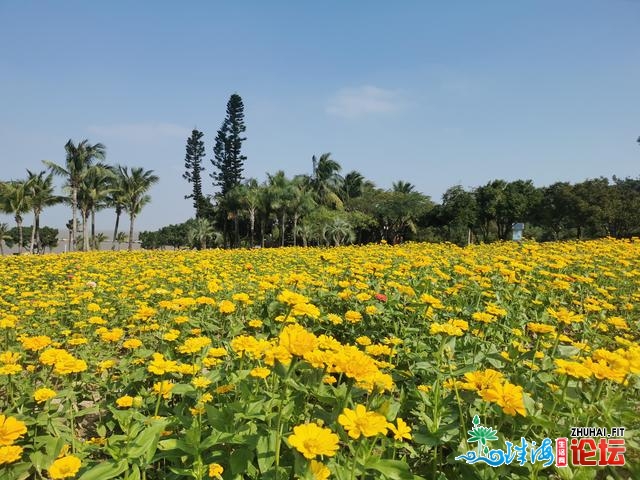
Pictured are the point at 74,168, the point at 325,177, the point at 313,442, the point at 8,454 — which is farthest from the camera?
the point at 325,177

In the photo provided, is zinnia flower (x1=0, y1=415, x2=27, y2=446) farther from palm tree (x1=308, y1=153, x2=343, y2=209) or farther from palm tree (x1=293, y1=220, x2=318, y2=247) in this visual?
palm tree (x1=308, y1=153, x2=343, y2=209)

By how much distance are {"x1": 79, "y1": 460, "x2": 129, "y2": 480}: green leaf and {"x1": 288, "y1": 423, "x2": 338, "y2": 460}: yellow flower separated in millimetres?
655

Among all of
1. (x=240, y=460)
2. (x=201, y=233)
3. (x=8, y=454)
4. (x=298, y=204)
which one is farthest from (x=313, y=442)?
(x=201, y=233)

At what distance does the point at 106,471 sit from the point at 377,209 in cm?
3244

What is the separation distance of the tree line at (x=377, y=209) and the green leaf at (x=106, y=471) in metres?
23.0

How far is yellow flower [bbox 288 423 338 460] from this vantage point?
1135mm

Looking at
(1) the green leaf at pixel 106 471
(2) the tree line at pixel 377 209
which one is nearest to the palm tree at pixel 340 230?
(2) the tree line at pixel 377 209

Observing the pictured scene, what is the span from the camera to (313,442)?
3.80 feet

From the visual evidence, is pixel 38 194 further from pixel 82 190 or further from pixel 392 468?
pixel 392 468

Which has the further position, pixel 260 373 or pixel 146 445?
pixel 260 373

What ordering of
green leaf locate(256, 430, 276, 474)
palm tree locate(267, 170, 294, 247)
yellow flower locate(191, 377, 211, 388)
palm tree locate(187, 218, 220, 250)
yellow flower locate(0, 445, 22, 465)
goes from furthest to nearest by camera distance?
palm tree locate(187, 218, 220, 250) → palm tree locate(267, 170, 294, 247) → yellow flower locate(191, 377, 211, 388) → green leaf locate(256, 430, 276, 474) → yellow flower locate(0, 445, 22, 465)

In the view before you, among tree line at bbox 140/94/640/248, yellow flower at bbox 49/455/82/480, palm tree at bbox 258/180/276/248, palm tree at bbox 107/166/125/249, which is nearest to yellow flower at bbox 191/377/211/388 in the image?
yellow flower at bbox 49/455/82/480

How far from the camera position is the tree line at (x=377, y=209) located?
26344 millimetres

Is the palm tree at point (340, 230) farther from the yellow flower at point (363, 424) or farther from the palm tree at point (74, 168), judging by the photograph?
the yellow flower at point (363, 424)
